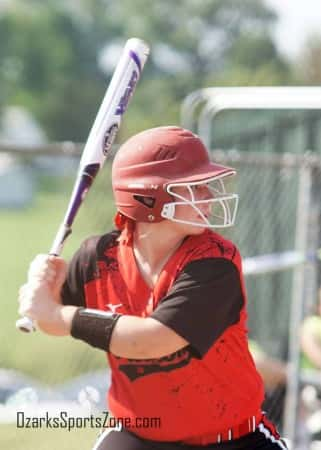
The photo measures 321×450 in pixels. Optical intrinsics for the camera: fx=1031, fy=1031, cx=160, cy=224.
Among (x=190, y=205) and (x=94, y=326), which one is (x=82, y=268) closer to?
(x=94, y=326)

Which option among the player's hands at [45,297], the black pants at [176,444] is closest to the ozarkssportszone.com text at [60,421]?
the black pants at [176,444]

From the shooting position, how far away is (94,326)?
10.1 feet

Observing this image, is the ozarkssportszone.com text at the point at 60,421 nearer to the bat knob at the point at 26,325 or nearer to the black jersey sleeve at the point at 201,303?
the bat knob at the point at 26,325

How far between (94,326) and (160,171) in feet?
1.68

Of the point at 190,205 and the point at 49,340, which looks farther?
the point at 49,340

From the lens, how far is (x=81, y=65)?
Result: 2502 inches

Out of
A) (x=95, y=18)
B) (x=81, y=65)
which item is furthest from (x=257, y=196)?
(x=95, y=18)

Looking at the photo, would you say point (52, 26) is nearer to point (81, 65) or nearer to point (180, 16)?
point (81, 65)

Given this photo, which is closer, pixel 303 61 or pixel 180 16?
pixel 303 61

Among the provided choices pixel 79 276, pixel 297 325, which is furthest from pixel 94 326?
pixel 297 325

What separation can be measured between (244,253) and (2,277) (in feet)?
6.25

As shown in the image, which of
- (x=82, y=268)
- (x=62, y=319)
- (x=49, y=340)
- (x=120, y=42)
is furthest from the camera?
(x=120, y=42)

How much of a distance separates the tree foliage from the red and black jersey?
154ft

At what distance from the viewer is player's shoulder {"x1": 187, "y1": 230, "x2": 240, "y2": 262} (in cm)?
316
